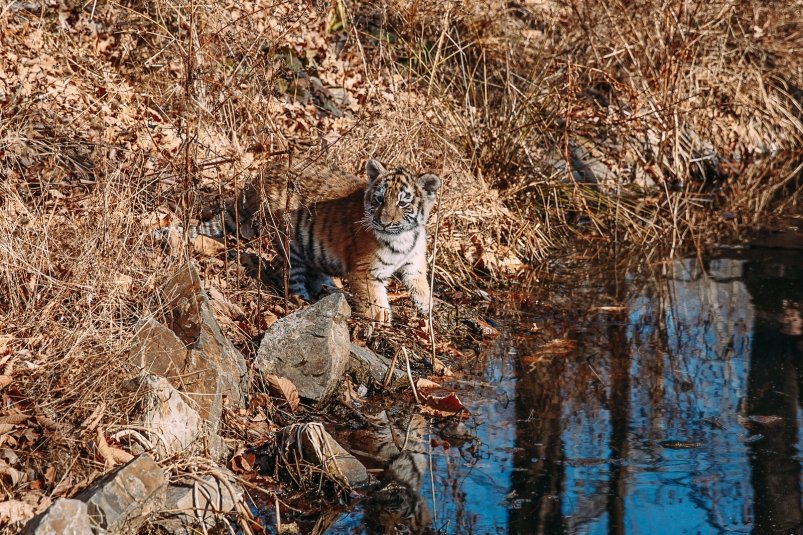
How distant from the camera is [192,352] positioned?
5.42 metres

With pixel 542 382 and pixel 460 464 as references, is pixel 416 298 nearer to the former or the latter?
pixel 542 382

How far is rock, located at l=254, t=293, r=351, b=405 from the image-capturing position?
6055mm

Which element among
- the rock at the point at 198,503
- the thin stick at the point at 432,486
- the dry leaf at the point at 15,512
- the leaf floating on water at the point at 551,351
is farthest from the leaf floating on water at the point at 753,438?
the dry leaf at the point at 15,512

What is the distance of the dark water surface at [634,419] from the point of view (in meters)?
5.05

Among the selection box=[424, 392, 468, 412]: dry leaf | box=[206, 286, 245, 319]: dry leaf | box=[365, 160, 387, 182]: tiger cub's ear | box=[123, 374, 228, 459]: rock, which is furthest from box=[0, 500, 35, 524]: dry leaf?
box=[365, 160, 387, 182]: tiger cub's ear

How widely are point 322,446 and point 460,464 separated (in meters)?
0.85

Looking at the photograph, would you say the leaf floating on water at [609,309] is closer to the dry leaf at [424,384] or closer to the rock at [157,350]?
the dry leaf at [424,384]

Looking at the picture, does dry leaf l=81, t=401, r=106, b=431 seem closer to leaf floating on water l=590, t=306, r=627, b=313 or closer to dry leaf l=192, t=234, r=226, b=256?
dry leaf l=192, t=234, r=226, b=256

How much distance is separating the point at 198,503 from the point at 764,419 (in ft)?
11.7

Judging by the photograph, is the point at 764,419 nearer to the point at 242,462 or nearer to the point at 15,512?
the point at 242,462

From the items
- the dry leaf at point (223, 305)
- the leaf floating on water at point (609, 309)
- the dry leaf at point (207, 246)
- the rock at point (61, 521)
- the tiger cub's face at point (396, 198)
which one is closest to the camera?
the rock at point (61, 521)

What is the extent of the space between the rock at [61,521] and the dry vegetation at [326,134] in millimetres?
596

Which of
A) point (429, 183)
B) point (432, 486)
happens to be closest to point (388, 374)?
point (432, 486)

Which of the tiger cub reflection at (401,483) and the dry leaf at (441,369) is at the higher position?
the dry leaf at (441,369)
